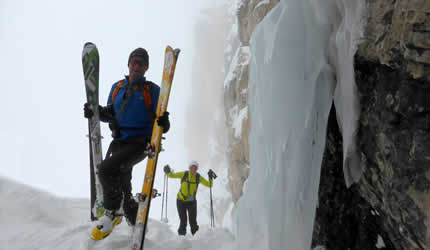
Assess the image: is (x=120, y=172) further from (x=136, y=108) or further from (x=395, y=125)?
(x=395, y=125)

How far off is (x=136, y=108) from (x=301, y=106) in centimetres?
174

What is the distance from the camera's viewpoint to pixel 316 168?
2.42 m

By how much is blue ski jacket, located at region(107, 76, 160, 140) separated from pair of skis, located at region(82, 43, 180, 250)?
0.09 m

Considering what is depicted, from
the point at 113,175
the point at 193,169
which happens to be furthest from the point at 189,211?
the point at 113,175

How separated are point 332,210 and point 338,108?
3.83ft

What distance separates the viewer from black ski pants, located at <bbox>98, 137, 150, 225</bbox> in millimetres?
2664

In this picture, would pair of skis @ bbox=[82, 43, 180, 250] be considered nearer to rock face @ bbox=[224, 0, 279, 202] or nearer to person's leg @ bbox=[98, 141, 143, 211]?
person's leg @ bbox=[98, 141, 143, 211]

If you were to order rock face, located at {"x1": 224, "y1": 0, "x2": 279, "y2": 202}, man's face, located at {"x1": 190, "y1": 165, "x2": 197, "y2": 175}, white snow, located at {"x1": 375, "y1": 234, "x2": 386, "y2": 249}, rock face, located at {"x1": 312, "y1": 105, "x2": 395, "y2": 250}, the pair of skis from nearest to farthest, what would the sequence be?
white snow, located at {"x1": 375, "y1": 234, "x2": 386, "y2": 249} → rock face, located at {"x1": 312, "y1": 105, "x2": 395, "y2": 250} → the pair of skis → man's face, located at {"x1": 190, "y1": 165, "x2": 197, "y2": 175} → rock face, located at {"x1": 224, "y1": 0, "x2": 279, "y2": 202}

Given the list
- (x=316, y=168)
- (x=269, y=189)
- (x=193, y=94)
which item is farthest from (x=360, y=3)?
(x=193, y=94)

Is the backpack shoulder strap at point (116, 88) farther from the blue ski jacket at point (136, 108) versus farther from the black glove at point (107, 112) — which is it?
the black glove at point (107, 112)

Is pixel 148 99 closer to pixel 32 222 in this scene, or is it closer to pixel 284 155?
pixel 284 155

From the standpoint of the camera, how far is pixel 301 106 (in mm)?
2516

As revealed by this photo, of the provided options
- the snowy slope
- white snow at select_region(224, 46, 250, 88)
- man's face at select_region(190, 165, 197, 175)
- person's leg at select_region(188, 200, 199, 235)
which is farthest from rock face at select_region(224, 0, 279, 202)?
the snowy slope

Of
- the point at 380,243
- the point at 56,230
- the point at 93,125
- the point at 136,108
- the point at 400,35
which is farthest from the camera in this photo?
the point at 56,230
